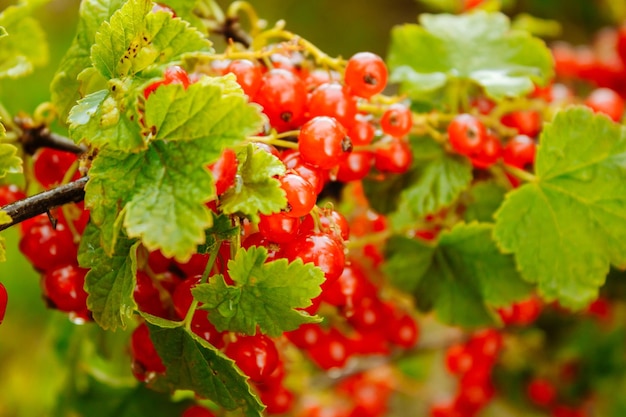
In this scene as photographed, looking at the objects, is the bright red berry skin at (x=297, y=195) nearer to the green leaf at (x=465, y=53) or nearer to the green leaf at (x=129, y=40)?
the green leaf at (x=129, y=40)

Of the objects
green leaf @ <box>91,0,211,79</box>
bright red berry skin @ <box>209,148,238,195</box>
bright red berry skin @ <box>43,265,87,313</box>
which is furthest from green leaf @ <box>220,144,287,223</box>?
bright red berry skin @ <box>43,265,87,313</box>

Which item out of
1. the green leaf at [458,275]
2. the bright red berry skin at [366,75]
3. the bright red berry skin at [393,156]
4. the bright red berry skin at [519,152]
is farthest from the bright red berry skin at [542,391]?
the bright red berry skin at [366,75]

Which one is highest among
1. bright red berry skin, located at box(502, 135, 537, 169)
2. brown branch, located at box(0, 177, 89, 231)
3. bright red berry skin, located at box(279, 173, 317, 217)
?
bright red berry skin, located at box(279, 173, 317, 217)

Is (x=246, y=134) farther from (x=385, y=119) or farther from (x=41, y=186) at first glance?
(x=41, y=186)

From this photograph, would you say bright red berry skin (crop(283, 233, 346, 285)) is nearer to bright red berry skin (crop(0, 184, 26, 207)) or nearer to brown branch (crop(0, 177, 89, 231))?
brown branch (crop(0, 177, 89, 231))

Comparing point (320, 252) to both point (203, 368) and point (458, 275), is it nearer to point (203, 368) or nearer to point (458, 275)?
point (203, 368)

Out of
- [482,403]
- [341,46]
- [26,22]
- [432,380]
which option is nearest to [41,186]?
[26,22]
